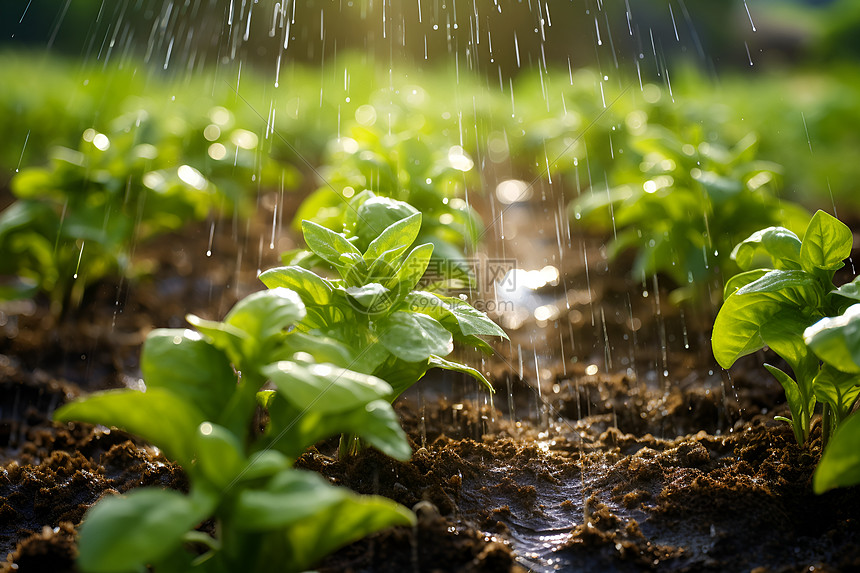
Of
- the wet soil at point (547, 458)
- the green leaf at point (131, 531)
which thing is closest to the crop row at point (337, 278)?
the green leaf at point (131, 531)

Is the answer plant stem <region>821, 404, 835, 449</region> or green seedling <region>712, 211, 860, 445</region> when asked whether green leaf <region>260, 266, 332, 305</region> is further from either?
plant stem <region>821, 404, 835, 449</region>

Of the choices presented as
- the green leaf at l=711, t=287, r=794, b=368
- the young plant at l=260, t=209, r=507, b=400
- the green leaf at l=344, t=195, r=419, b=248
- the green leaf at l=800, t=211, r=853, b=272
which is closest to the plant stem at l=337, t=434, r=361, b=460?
the young plant at l=260, t=209, r=507, b=400

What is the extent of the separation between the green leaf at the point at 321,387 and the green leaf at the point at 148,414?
0.17 meters

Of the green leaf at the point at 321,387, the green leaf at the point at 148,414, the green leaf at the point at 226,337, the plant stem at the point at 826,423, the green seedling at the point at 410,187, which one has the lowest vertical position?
the green leaf at the point at 148,414

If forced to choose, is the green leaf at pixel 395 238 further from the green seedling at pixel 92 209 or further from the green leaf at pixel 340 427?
the green seedling at pixel 92 209

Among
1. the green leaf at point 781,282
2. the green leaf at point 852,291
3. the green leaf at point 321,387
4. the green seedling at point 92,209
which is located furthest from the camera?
the green seedling at point 92,209

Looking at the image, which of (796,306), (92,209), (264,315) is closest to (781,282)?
(796,306)

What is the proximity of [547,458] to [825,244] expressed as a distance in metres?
0.89

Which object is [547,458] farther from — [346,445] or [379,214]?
[379,214]

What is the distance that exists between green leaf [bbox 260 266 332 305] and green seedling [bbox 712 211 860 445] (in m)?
0.90

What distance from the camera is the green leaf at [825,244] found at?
1.35m

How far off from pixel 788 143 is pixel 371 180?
145 inches

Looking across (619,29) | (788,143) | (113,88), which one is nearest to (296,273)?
(788,143)

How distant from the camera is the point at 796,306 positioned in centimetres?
138
